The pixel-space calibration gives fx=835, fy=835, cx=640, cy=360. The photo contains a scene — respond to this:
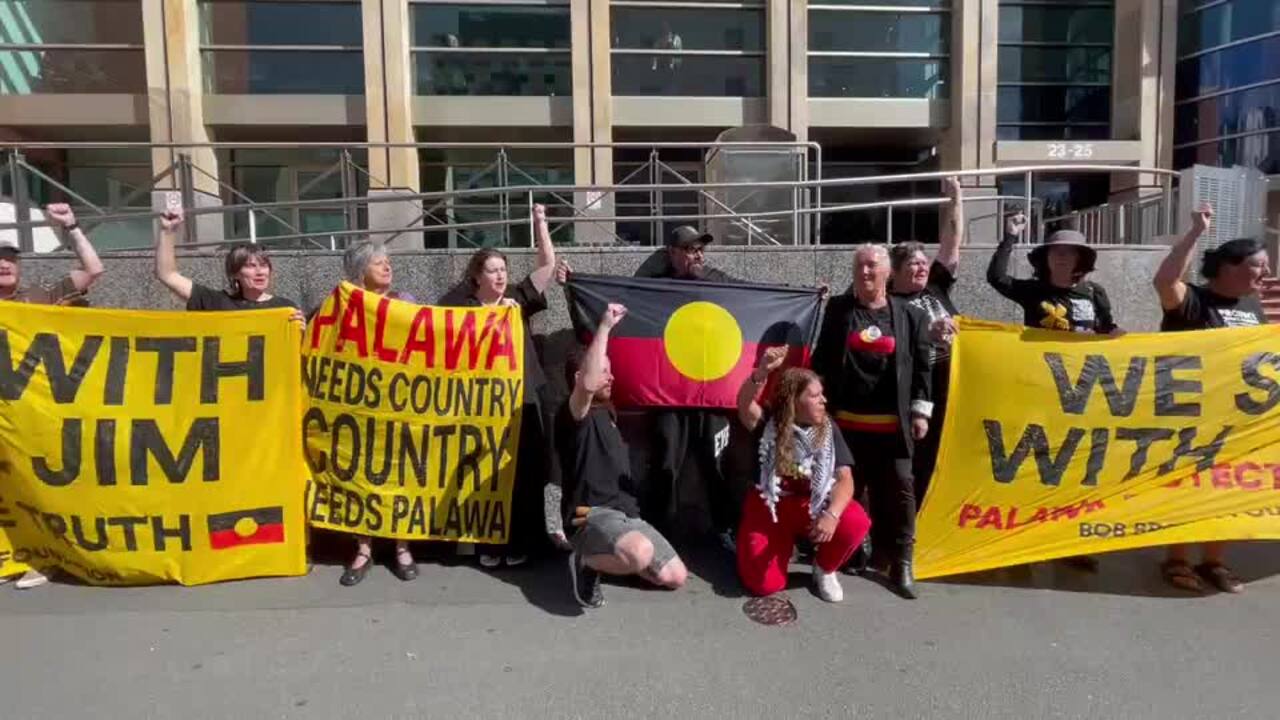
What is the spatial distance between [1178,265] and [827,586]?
2.33 metres

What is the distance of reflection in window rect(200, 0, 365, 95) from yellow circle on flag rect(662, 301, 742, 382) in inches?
533

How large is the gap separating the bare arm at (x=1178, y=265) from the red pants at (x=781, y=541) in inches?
76.0

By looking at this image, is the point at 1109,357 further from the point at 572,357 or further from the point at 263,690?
the point at 263,690

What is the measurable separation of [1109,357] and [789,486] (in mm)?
1781

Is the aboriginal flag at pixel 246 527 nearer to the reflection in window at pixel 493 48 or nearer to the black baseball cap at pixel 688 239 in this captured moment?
the black baseball cap at pixel 688 239

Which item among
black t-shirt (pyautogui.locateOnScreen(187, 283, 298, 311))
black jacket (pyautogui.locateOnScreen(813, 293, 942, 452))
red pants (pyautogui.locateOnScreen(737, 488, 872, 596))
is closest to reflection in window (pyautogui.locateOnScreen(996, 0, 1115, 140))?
black jacket (pyautogui.locateOnScreen(813, 293, 942, 452))

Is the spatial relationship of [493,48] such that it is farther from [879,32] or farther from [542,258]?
[542,258]

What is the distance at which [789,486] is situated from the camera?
402 cm

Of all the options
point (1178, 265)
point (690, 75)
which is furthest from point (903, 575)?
point (690, 75)

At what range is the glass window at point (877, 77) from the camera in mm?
17016

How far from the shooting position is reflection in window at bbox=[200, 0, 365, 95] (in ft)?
52.9

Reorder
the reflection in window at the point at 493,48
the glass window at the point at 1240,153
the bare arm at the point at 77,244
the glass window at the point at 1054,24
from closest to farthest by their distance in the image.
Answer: the bare arm at the point at 77,244, the reflection in window at the point at 493,48, the glass window at the point at 1240,153, the glass window at the point at 1054,24

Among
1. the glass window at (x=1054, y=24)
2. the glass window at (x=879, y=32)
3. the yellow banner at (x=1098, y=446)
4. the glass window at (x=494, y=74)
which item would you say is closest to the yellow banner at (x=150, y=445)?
the yellow banner at (x=1098, y=446)

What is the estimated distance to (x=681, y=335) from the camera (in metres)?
4.77
